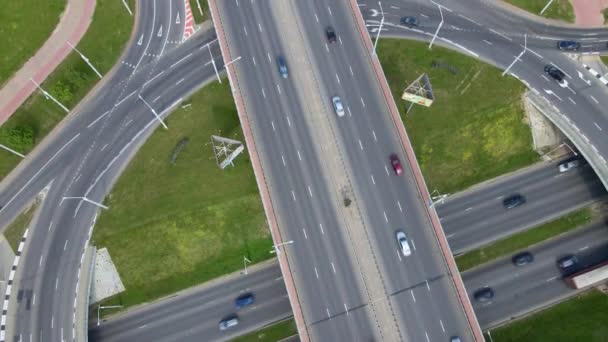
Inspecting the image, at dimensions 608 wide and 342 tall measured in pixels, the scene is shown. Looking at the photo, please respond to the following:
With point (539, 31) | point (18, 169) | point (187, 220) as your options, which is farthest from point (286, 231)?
point (539, 31)

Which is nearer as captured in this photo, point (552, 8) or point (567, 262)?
point (567, 262)

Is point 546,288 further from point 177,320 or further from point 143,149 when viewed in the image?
point 143,149

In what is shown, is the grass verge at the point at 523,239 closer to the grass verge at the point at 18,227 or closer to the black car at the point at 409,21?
the black car at the point at 409,21

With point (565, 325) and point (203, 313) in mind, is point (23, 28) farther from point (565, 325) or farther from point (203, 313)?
point (565, 325)

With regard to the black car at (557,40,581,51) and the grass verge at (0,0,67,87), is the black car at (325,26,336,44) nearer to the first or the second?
the black car at (557,40,581,51)

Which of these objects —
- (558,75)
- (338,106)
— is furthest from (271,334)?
(558,75)

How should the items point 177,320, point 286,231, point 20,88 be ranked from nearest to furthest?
point 286,231, point 177,320, point 20,88
